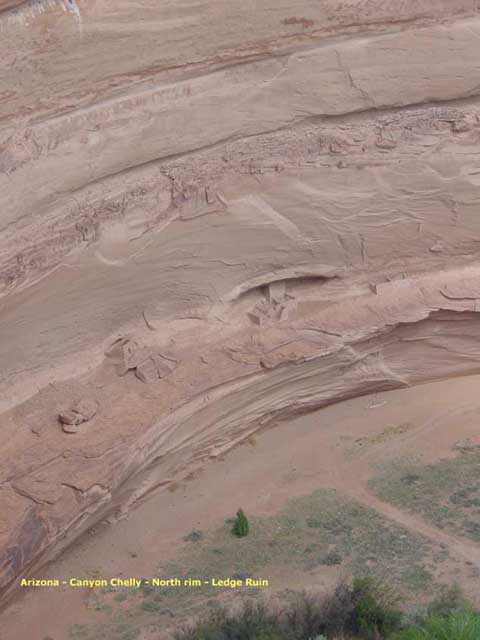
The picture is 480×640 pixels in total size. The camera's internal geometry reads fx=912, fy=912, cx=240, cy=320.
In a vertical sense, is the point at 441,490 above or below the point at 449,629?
above

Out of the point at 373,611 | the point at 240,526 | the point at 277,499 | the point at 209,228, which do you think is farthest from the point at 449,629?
the point at 209,228

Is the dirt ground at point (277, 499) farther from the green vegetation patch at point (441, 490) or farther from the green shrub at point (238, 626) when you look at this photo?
the green shrub at point (238, 626)

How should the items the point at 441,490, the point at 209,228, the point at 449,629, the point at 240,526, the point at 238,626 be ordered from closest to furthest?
1. the point at 449,629
2. the point at 238,626
3. the point at 240,526
4. the point at 441,490
5. the point at 209,228

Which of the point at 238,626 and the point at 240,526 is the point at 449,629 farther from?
the point at 240,526

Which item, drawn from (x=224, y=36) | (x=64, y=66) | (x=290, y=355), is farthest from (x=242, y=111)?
(x=290, y=355)

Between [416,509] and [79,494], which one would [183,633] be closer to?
[79,494]

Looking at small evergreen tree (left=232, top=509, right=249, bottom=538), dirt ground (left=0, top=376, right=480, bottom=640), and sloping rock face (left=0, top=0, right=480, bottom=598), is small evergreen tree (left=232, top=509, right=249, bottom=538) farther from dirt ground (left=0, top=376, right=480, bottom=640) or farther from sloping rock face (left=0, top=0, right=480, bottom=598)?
sloping rock face (left=0, top=0, right=480, bottom=598)

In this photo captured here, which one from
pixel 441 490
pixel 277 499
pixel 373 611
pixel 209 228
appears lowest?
pixel 373 611
